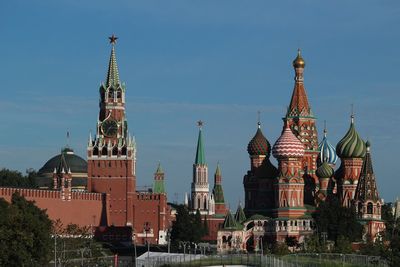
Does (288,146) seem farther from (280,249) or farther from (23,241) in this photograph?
(23,241)

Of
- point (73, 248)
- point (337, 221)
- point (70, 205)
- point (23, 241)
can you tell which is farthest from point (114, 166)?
point (23, 241)

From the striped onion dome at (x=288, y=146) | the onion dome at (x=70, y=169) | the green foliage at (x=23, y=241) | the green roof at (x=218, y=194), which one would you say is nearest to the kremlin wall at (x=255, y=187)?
the striped onion dome at (x=288, y=146)

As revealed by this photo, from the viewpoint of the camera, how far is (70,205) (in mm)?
143250

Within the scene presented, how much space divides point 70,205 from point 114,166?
11645 millimetres

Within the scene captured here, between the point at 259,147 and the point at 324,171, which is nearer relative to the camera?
the point at 324,171

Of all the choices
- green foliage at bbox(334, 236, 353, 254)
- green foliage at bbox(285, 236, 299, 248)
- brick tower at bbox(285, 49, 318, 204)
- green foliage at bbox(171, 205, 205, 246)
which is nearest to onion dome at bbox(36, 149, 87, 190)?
green foliage at bbox(171, 205, 205, 246)

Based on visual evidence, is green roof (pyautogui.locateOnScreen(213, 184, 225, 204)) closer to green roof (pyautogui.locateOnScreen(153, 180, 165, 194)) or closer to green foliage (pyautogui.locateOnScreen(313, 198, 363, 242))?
green roof (pyautogui.locateOnScreen(153, 180, 165, 194))

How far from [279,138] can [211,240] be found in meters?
27.7

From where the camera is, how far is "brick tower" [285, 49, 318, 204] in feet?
483

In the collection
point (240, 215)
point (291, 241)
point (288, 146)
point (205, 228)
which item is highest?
point (288, 146)

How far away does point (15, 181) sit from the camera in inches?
6535

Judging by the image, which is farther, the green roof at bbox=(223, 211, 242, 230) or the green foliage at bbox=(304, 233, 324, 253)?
the green roof at bbox=(223, 211, 242, 230)

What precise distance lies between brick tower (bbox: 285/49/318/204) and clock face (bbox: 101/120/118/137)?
21144 millimetres

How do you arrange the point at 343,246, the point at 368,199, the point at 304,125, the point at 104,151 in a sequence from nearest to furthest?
the point at 343,246
the point at 368,199
the point at 304,125
the point at 104,151
